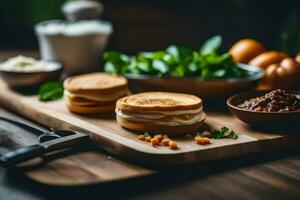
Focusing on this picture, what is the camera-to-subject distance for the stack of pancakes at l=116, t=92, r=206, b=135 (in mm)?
1474

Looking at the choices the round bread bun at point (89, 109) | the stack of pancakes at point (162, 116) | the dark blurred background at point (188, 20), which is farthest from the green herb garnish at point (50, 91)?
the dark blurred background at point (188, 20)

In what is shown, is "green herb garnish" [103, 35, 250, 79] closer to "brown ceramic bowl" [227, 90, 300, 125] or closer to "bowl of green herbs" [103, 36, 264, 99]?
"bowl of green herbs" [103, 36, 264, 99]

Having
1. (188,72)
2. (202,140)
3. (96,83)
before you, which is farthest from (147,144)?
(188,72)

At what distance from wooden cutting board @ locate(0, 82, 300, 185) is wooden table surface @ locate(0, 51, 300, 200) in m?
0.02

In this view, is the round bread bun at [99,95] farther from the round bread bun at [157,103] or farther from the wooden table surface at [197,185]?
the wooden table surface at [197,185]

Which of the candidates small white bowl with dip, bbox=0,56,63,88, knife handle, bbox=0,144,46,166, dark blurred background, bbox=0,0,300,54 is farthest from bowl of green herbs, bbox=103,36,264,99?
dark blurred background, bbox=0,0,300,54

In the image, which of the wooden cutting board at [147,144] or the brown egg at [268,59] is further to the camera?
the brown egg at [268,59]

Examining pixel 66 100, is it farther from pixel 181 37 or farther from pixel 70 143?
pixel 181 37

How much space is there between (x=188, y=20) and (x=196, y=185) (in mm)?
1621

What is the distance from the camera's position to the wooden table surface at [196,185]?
4.04ft

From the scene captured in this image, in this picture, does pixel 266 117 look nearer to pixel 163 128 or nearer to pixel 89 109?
pixel 163 128

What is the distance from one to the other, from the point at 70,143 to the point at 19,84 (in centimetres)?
64

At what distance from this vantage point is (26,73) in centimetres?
198

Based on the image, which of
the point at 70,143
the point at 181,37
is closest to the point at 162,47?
the point at 181,37
